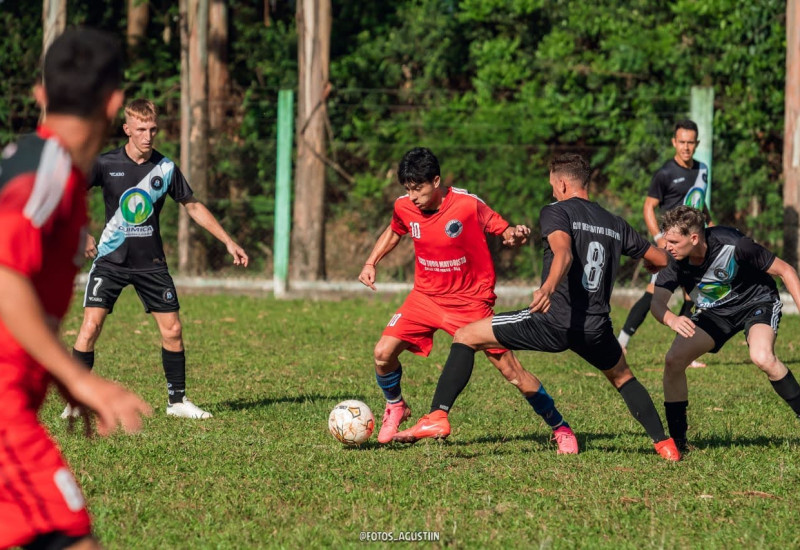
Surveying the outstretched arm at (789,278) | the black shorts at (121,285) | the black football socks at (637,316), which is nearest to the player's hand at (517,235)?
the outstretched arm at (789,278)

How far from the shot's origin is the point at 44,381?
292cm

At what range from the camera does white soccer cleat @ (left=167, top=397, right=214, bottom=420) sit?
7.21 meters

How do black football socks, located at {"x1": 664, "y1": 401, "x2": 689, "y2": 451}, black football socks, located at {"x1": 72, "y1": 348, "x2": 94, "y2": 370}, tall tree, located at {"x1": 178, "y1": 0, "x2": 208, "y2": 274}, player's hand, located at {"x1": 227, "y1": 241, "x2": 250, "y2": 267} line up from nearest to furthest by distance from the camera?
black football socks, located at {"x1": 664, "y1": 401, "x2": 689, "y2": 451} → player's hand, located at {"x1": 227, "y1": 241, "x2": 250, "y2": 267} → black football socks, located at {"x1": 72, "y1": 348, "x2": 94, "y2": 370} → tall tree, located at {"x1": 178, "y1": 0, "x2": 208, "y2": 274}

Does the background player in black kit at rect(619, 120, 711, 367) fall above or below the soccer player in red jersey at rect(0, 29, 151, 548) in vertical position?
below

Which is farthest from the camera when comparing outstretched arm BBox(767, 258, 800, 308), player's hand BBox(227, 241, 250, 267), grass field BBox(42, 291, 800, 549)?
player's hand BBox(227, 241, 250, 267)

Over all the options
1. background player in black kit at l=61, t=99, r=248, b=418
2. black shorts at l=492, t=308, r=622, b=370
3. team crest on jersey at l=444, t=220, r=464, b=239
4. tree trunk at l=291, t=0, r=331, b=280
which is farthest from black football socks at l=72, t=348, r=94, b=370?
tree trunk at l=291, t=0, r=331, b=280

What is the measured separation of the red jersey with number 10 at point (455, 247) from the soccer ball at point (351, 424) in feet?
2.95

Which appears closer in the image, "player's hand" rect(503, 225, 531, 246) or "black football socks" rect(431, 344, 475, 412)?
"black football socks" rect(431, 344, 475, 412)

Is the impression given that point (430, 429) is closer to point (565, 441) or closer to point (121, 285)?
point (565, 441)

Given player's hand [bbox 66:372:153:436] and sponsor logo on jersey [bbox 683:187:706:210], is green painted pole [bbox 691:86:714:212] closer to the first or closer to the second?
sponsor logo on jersey [bbox 683:187:706:210]

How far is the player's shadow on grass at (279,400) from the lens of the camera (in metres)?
7.65

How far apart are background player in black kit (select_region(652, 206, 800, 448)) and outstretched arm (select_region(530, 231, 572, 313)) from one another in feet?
2.71

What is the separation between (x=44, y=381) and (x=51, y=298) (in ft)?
0.75

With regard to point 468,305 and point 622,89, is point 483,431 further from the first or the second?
point 622,89
